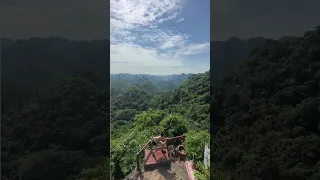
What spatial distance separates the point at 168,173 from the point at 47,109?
1.79 metres

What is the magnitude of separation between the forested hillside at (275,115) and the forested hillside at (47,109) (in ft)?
5.77

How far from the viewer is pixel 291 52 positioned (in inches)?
165

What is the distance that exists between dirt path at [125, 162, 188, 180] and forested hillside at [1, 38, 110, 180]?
765 mm

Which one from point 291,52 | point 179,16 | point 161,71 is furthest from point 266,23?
point 161,71

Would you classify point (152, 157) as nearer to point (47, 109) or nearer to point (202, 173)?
point (202, 173)

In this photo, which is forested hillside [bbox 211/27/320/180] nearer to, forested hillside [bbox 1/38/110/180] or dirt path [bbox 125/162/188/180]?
dirt path [bbox 125/162/188/180]

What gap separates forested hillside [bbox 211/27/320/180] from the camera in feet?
13.2

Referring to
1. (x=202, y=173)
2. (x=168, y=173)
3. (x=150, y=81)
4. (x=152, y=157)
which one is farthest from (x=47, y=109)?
(x=202, y=173)

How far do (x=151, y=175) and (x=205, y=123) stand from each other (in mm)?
1018

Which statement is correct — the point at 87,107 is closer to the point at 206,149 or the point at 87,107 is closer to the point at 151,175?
the point at 151,175

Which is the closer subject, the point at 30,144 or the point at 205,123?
the point at 30,144

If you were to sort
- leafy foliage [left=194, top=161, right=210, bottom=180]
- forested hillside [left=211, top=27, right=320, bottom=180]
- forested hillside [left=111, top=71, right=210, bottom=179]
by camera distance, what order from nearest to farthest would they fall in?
forested hillside [left=211, top=27, right=320, bottom=180] → leafy foliage [left=194, top=161, right=210, bottom=180] → forested hillside [left=111, top=71, right=210, bottom=179]

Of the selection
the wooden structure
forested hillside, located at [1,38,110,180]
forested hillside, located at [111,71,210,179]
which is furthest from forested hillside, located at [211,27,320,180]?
forested hillside, located at [1,38,110,180]

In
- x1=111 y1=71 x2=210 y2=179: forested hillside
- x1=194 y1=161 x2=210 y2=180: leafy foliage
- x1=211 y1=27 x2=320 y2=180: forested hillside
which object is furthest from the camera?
x1=111 y1=71 x2=210 y2=179: forested hillside
